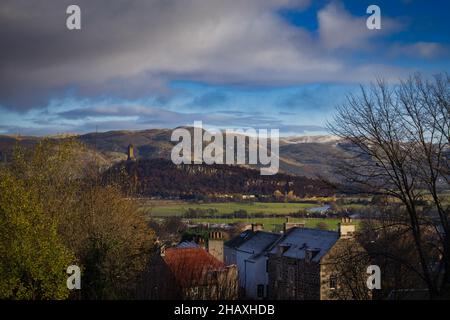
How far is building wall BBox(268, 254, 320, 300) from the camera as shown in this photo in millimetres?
48284

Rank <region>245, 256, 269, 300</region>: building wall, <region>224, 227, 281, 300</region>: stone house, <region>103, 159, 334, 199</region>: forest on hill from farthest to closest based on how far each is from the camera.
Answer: <region>103, 159, 334, 199</region>: forest on hill
<region>224, 227, 281, 300</region>: stone house
<region>245, 256, 269, 300</region>: building wall

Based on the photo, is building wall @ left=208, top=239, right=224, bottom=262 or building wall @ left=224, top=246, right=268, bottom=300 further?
building wall @ left=208, top=239, right=224, bottom=262

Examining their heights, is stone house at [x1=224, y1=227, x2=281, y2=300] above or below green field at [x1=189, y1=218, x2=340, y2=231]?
below

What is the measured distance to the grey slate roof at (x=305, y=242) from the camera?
50.1 m

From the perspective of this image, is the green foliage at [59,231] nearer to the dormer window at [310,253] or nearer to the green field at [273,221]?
the dormer window at [310,253]

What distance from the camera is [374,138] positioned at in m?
25.3

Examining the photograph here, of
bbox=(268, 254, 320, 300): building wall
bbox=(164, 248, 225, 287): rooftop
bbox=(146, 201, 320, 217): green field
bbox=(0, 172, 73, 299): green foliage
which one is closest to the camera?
bbox=(164, 248, 225, 287): rooftop

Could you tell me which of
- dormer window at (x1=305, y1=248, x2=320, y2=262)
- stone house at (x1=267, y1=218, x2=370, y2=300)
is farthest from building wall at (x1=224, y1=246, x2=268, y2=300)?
dormer window at (x1=305, y1=248, x2=320, y2=262)

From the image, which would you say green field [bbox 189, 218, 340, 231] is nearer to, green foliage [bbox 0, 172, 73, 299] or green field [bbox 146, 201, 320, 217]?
green field [bbox 146, 201, 320, 217]

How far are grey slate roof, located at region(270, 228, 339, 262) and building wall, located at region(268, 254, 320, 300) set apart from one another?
0.74 meters

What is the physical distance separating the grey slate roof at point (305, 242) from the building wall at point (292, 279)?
2.42 ft

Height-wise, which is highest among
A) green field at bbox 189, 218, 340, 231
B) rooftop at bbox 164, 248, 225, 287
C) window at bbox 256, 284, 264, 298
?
green field at bbox 189, 218, 340, 231
